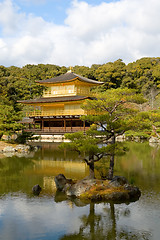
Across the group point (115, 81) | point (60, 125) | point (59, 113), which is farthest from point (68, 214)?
point (115, 81)

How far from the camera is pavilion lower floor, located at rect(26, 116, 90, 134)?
36594 mm

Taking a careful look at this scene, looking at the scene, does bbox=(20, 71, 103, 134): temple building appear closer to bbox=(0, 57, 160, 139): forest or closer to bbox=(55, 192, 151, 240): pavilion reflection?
bbox=(0, 57, 160, 139): forest

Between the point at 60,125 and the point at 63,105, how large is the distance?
3.13m

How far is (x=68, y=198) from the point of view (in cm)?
1053

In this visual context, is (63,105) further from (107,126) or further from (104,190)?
(104,190)

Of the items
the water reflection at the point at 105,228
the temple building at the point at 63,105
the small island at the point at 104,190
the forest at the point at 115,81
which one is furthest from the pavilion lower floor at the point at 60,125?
the water reflection at the point at 105,228

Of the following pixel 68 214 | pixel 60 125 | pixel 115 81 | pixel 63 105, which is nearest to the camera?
pixel 68 214

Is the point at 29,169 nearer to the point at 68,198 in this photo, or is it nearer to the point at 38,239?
the point at 68,198

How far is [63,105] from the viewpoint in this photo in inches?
1563

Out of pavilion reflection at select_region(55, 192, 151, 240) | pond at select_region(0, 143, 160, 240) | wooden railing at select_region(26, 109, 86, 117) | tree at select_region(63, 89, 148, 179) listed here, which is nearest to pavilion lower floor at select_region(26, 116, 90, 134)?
wooden railing at select_region(26, 109, 86, 117)

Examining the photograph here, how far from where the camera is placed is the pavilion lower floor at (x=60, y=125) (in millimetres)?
36594

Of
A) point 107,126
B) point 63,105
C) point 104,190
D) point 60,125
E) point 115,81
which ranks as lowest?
point 104,190

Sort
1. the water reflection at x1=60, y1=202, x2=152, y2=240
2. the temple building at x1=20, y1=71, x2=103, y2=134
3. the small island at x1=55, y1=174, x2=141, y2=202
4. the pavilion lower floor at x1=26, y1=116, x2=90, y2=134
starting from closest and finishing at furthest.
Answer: the water reflection at x1=60, y1=202, x2=152, y2=240
the small island at x1=55, y1=174, x2=141, y2=202
the pavilion lower floor at x1=26, y1=116, x2=90, y2=134
the temple building at x1=20, y1=71, x2=103, y2=134

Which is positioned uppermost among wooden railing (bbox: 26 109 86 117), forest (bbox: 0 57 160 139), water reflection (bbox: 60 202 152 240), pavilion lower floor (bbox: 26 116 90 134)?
forest (bbox: 0 57 160 139)
